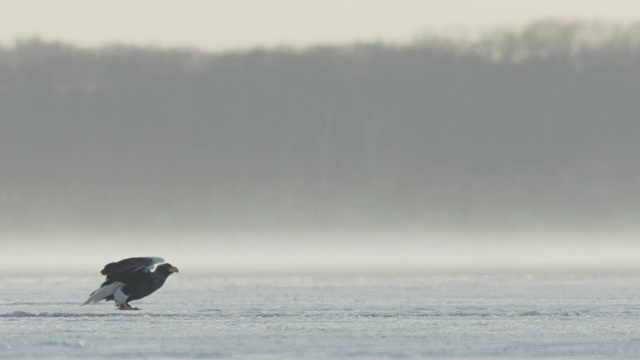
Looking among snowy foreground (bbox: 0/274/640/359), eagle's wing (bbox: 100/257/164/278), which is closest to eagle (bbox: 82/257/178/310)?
eagle's wing (bbox: 100/257/164/278)

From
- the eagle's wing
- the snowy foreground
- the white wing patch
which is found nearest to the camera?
the snowy foreground

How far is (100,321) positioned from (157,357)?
532 cm

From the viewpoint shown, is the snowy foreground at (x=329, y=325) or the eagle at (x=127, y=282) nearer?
the snowy foreground at (x=329, y=325)

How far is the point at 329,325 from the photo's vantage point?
62.6 ft

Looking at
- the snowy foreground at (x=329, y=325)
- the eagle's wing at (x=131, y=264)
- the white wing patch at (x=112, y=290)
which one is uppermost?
the eagle's wing at (x=131, y=264)

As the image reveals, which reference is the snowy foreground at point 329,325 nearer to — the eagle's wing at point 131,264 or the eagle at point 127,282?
the eagle at point 127,282

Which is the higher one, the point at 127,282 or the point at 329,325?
the point at 127,282

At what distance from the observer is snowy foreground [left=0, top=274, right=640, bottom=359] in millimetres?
15711

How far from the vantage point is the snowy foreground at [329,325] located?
1571cm

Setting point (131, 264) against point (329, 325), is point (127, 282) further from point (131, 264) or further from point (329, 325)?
point (329, 325)

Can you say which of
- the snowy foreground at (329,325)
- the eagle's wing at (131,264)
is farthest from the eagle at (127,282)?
the snowy foreground at (329,325)

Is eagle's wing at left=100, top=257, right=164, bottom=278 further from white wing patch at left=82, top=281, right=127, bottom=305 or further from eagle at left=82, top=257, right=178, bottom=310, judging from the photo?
white wing patch at left=82, top=281, right=127, bottom=305

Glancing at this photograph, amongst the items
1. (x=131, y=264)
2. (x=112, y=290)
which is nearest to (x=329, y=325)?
(x=131, y=264)

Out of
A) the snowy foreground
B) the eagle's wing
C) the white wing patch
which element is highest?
the eagle's wing
